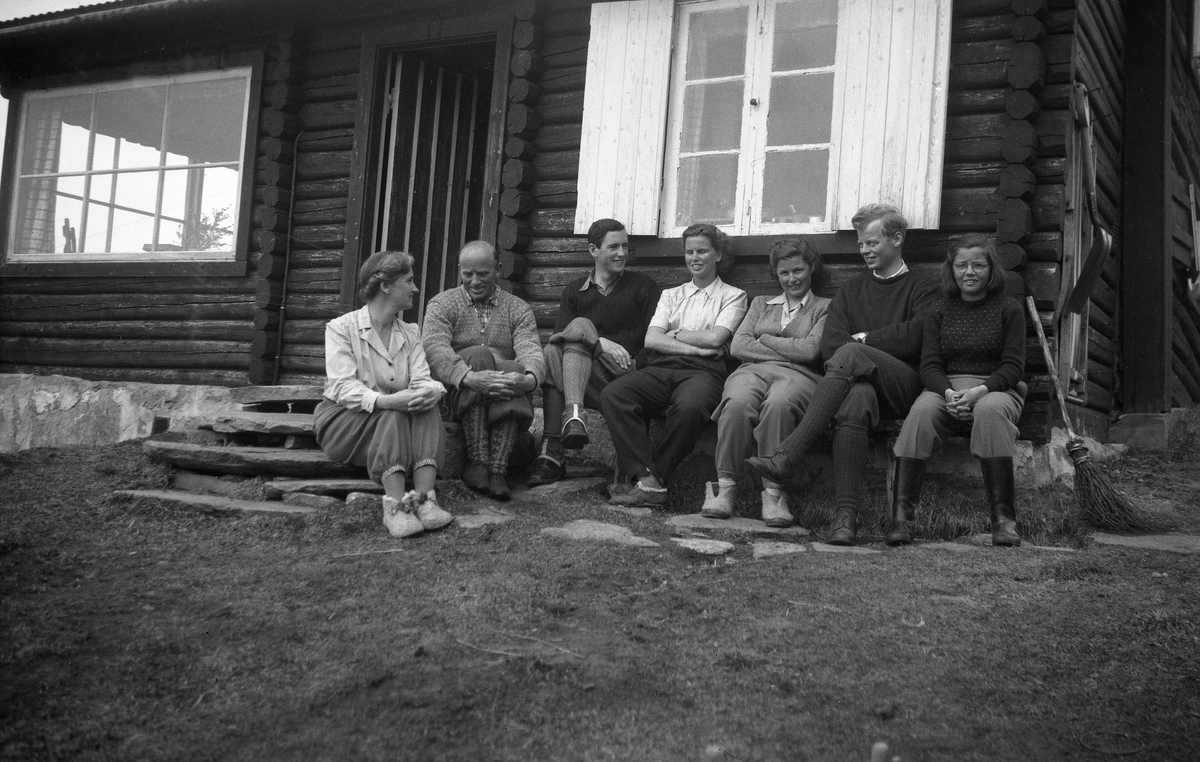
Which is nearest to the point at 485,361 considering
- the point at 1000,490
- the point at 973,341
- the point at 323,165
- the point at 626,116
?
the point at 626,116

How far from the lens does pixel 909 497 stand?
4324 mm

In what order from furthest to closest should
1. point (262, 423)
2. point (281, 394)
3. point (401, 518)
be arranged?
point (281, 394)
point (262, 423)
point (401, 518)

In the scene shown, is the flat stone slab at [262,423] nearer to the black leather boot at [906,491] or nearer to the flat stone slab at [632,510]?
the flat stone slab at [632,510]

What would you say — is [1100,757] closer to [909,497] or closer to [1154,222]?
[909,497]

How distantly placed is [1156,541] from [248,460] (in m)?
3.94

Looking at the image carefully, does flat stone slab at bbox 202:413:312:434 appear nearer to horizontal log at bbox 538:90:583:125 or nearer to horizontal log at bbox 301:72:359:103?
horizontal log at bbox 538:90:583:125

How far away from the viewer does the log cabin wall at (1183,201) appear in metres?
7.52

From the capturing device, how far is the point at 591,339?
5070 millimetres

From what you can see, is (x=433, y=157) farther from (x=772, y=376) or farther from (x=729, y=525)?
(x=729, y=525)

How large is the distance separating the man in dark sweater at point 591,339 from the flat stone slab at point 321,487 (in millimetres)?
846

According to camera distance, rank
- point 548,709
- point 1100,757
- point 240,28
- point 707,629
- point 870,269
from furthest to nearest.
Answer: point 240,28
point 870,269
point 707,629
point 548,709
point 1100,757

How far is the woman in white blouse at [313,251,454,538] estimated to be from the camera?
432cm

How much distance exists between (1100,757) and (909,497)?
6.55ft

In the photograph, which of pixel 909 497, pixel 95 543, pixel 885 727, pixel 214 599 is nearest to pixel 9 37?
pixel 95 543
